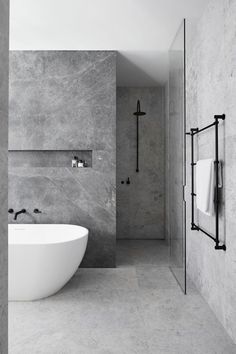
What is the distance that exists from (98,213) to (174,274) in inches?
43.5

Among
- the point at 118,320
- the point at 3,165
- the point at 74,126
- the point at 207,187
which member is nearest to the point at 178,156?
the point at 207,187

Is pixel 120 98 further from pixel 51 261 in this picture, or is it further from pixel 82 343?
pixel 82 343

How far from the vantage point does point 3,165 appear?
824 mm

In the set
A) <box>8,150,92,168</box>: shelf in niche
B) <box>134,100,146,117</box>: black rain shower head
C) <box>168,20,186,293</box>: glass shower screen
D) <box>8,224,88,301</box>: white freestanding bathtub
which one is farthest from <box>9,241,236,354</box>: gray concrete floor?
<box>134,100,146,117</box>: black rain shower head

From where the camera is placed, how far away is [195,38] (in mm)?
2936

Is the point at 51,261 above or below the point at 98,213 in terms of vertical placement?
below

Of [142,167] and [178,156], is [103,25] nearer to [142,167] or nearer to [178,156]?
[178,156]

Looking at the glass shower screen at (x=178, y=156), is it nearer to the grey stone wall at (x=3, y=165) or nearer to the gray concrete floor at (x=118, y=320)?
the gray concrete floor at (x=118, y=320)

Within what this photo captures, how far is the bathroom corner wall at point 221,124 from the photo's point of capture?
6.45 ft

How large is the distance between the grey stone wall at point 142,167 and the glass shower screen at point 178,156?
1.66 meters

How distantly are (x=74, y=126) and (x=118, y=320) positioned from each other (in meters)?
2.19

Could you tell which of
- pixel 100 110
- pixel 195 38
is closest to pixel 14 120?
pixel 100 110

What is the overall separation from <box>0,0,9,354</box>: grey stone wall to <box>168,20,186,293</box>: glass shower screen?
2.13 meters

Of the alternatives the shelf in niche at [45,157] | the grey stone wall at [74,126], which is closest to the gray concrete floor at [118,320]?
the grey stone wall at [74,126]
